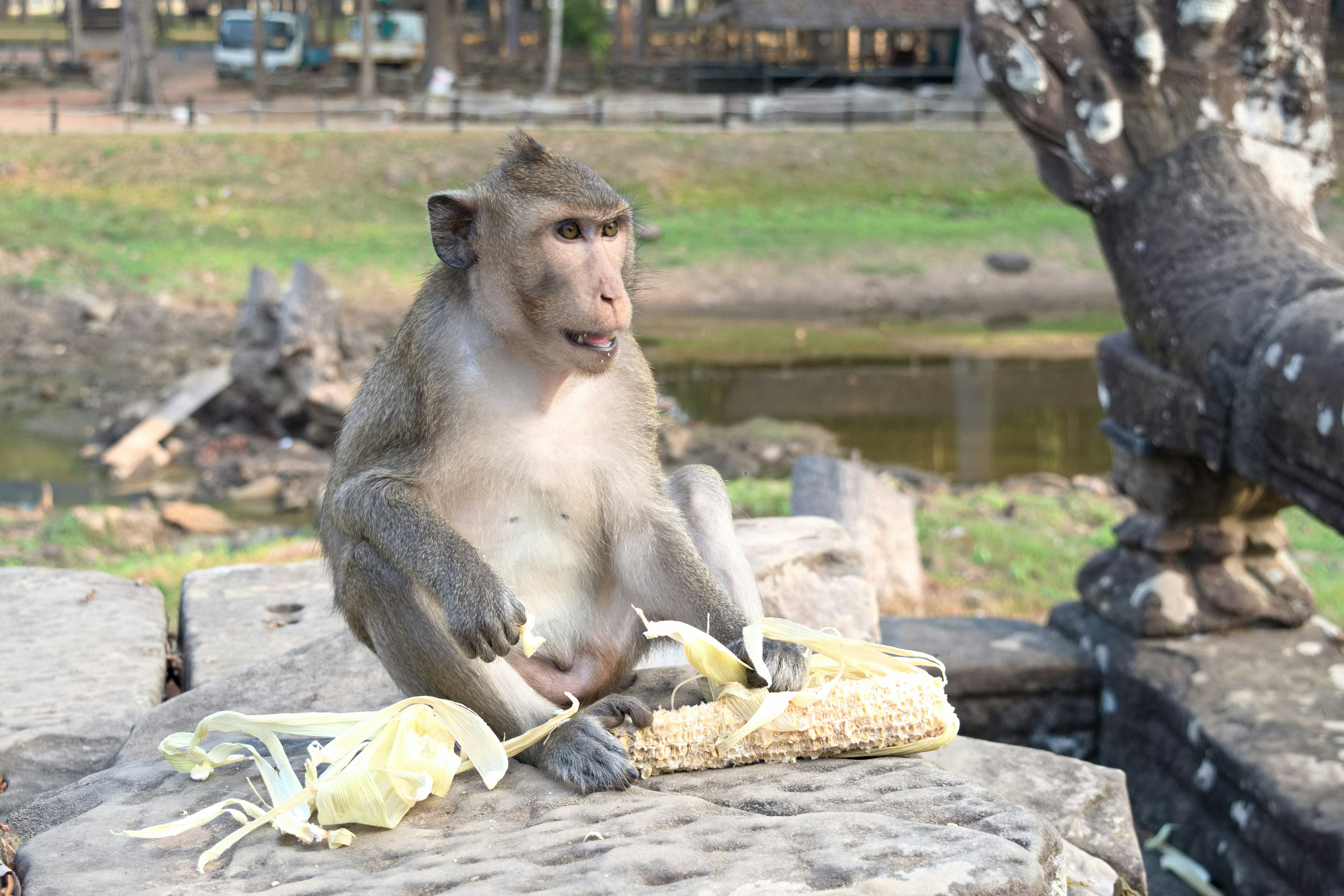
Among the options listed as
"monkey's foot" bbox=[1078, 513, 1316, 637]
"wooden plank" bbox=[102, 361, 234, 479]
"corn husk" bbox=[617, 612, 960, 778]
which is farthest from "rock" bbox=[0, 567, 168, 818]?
"wooden plank" bbox=[102, 361, 234, 479]

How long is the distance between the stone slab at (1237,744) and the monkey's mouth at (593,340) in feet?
10.6

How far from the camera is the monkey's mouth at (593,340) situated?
3314mm

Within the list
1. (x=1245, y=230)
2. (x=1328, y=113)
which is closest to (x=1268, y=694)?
(x=1245, y=230)

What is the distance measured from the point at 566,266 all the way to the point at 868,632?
253 centimetres

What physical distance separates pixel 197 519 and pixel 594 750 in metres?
8.34

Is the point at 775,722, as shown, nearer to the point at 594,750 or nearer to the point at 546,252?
the point at 594,750

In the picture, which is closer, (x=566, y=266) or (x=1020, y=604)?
(x=566, y=266)

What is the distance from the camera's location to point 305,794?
3.05 m

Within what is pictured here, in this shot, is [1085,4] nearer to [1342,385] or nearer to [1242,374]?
[1242,374]

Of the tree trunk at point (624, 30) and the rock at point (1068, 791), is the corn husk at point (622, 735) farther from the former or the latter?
the tree trunk at point (624, 30)

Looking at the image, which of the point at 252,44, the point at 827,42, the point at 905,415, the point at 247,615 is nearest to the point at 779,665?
the point at 247,615

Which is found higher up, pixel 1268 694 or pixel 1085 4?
pixel 1085 4

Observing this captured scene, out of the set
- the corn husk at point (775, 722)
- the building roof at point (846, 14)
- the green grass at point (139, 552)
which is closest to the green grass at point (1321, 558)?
the corn husk at point (775, 722)

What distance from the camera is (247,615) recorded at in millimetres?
5602
